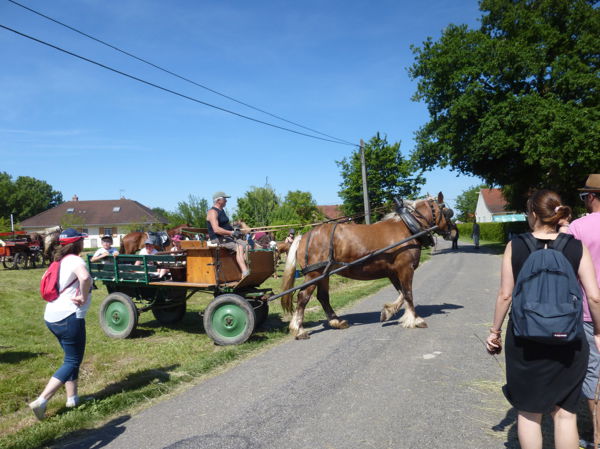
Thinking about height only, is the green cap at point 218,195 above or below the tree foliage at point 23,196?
below

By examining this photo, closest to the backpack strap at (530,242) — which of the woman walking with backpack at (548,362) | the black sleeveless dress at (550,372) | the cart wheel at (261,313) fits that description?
the woman walking with backpack at (548,362)

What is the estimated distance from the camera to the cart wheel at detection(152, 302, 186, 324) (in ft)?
28.9

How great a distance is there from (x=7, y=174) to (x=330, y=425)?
4037 inches

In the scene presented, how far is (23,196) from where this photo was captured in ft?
274

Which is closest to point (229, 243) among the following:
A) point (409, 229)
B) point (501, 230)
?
point (409, 229)

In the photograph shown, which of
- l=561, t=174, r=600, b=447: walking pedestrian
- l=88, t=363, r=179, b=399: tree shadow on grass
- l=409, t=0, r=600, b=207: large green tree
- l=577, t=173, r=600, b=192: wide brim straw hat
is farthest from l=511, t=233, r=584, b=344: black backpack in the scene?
l=409, t=0, r=600, b=207: large green tree

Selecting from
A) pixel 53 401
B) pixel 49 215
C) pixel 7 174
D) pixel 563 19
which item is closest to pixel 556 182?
pixel 563 19

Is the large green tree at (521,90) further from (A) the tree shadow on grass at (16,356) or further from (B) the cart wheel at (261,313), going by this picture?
(A) the tree shadow on grass at (16,356)

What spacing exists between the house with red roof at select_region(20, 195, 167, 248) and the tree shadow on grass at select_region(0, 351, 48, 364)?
5444cm

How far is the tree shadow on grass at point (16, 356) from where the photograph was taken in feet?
20.5

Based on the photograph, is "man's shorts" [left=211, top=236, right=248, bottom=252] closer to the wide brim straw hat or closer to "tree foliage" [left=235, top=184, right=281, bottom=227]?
the wide brim straw hat

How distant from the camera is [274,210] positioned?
120ft

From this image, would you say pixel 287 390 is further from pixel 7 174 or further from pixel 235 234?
pixel 7 174

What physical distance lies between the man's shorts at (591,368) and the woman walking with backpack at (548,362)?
0.71 feet
